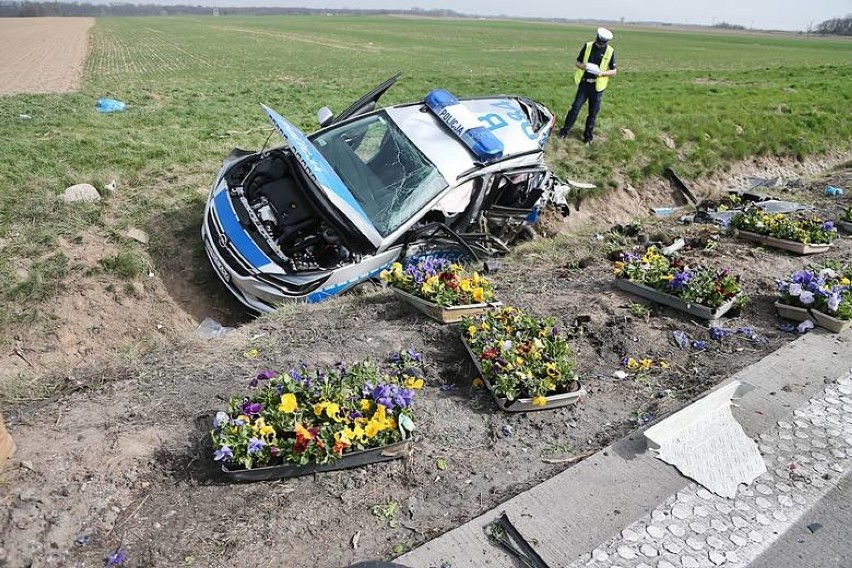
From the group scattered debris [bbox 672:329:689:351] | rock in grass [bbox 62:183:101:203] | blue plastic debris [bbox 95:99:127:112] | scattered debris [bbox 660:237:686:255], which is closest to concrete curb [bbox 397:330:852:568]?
scattered debris [bbox 672:329:689:351]

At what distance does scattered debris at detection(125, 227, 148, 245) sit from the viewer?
6.67m

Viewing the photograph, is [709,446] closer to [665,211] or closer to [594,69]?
[665,211]

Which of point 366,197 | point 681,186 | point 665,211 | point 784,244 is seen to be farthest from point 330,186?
point 681,186

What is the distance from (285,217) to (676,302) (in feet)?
12.0

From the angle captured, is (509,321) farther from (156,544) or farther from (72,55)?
(72,55)

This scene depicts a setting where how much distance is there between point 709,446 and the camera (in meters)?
3.42

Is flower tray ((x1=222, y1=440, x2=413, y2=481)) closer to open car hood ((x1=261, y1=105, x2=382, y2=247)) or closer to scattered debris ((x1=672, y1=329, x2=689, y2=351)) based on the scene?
scattered debris ((x1=672, y1=329, x2=689, y2=351))

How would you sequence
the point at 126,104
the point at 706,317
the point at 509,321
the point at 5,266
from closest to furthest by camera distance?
the point at 509,321 < the point at 706,317 < the point at 5,266 < the point at 126,104

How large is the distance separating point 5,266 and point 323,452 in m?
4.76

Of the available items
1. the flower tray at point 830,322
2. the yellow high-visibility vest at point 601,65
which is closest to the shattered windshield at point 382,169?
the flower tray at point 830,322

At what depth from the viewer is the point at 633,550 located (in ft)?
8.96

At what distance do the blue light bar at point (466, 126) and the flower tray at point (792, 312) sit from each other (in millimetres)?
2946

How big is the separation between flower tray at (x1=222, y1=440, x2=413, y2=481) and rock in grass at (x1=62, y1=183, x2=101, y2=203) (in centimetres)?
532

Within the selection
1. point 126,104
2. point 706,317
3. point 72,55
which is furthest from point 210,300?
point 72,55
